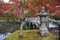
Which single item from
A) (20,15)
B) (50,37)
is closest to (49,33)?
(50,37)

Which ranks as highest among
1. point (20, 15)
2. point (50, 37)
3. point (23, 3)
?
point (23, 3)

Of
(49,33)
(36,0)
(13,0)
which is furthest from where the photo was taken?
(49,33)

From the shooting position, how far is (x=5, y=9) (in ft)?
18.2

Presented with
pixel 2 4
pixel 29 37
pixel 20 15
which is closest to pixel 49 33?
pixel 29 37

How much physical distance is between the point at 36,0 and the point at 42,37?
1398mm

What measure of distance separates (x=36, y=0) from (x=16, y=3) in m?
0.91

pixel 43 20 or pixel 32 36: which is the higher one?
pixel 43 20

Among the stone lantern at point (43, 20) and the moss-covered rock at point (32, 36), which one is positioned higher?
the stone lantern at point (43, 20)

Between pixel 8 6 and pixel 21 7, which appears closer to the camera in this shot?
pixel 21 7

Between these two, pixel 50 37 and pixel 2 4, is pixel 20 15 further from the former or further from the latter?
pixel 50 37

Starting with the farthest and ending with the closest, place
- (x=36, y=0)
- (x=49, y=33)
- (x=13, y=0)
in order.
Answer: (x=49, y=33), (x=13, y=0), (x=36, y=0)

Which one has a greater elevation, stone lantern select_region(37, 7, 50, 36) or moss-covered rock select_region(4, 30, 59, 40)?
stone lantern select_region(37, 7, 50, 36)

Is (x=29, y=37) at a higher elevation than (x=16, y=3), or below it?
below

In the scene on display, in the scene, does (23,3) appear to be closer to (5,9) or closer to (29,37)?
(5,9)
